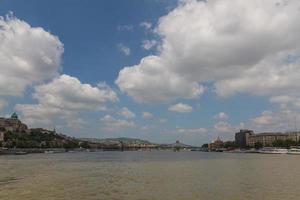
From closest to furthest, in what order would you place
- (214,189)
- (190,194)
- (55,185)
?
(190,194)
(214,189)
(55,185)

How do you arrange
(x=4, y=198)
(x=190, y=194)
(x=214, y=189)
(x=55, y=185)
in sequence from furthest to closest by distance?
(x=55, y=185) < (x=214, y=189) < (x=190, y=194) < (x=4, y=198)

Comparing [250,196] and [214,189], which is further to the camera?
[214,189]

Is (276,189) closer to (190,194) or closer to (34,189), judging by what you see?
(190,194)

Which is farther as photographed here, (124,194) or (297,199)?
(124,194)

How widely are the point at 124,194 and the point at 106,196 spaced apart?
2.56 m

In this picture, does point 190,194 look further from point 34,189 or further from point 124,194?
point 34,189

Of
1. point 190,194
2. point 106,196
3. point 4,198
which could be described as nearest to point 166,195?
point 190,194

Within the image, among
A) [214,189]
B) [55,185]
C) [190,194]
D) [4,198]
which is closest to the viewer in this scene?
[4,198]

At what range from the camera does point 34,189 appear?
52219 millimetres

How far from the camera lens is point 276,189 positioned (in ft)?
173

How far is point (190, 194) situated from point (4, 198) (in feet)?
68.9

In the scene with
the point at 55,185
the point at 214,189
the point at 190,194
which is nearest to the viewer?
the point at 190,194

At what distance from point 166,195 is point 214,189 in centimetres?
857

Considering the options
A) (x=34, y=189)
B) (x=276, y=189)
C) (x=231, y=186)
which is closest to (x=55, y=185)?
(x=34, y=189)
